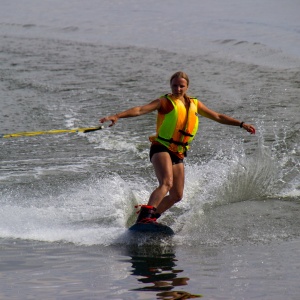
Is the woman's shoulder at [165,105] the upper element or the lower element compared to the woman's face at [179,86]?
lower

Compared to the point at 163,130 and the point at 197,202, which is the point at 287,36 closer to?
the point at 197,202

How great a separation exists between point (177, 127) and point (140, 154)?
3.95 metres

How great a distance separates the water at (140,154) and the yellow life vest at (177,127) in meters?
0.84

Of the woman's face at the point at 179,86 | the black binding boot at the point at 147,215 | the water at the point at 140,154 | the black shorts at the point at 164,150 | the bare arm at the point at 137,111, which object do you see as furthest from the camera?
the black shorts at the point at 164,150

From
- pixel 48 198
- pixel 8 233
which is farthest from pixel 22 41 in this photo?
pixel 8 233

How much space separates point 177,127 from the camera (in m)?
7.91

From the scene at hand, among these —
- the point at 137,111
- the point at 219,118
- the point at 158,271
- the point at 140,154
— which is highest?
the point at 137,111

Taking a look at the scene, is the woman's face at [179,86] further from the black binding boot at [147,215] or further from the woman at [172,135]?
the black binding boot at [147,215]

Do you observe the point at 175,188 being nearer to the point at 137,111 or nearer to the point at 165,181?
the point at 165,181

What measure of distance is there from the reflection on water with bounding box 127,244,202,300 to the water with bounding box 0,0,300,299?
0.05 ft

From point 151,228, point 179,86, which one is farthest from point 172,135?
point 151,228

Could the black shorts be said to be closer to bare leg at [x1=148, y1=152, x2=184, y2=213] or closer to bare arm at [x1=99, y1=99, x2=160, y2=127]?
bare leg at [x1=148, y1=152, x2=184, y2=213]

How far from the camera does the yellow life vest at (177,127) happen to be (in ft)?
25.8

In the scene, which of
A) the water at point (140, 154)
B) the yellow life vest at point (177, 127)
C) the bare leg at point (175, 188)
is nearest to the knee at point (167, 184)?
the bare leg at point (175, 188)
